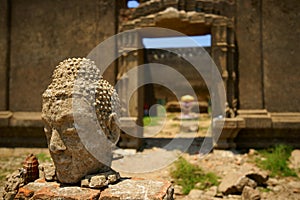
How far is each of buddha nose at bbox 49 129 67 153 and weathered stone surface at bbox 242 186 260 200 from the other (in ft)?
8.84

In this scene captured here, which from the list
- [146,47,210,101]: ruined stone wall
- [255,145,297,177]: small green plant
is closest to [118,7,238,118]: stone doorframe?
[255,145,297,177]: small green plant

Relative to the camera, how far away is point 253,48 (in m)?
6.15

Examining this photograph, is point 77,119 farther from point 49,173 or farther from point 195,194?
point 195,194

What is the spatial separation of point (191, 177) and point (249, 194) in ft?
3.57

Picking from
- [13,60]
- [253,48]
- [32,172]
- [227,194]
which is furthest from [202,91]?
[32,172]

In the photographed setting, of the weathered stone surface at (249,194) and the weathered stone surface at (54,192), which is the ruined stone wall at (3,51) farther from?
the weathered stone surface at (249,194)

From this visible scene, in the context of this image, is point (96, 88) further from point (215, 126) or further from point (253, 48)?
point (253, 48)

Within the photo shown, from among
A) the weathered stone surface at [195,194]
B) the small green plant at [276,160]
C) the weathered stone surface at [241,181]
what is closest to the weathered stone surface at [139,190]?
the weathered stone surface at [195,194]

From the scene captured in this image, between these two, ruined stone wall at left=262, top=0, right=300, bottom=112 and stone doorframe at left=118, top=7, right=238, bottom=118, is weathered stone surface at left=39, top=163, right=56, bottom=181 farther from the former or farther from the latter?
ruined stone wall at left=262, top=0, right=300, bottom=112

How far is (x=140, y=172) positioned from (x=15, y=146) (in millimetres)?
3609

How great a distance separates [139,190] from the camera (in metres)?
2.41

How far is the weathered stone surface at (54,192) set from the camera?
2330 millimetres

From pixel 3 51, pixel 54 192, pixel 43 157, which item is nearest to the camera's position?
pixel 54 192

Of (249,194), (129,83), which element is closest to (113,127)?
(249,194)
